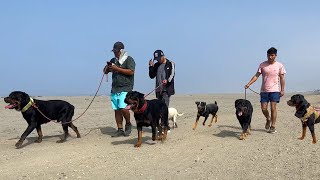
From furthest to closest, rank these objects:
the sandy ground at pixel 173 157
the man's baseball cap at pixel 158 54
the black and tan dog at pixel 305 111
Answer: the man's baseball cap at pixel 158 54 → the black and tan dog at pixel 305 111 → the sandy ground at pixel 173 157

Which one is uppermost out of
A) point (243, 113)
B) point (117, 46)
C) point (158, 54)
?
point (117, 46)

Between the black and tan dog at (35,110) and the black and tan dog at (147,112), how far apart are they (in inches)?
89.9

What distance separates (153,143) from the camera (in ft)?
28.2

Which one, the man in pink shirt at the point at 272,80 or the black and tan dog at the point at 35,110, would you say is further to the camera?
the man in pink shirt at the point at 272,80

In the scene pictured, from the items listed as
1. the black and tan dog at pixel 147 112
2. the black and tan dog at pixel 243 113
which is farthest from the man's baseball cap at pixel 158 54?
the black and tan dog at pixel 243 113

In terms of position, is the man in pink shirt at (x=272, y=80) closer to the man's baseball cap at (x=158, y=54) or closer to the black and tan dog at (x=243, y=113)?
the black and tan dog at (x=243, y=113)

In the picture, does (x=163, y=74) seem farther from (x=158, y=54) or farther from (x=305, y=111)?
(x=305, y=111)

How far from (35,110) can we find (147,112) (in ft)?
9.48

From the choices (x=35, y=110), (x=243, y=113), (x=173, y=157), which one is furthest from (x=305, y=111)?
(x=35, y=110)

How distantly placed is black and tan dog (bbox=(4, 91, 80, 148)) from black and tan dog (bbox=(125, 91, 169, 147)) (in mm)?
2284

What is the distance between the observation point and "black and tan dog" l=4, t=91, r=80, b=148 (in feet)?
28.7

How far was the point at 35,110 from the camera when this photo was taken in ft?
29.8

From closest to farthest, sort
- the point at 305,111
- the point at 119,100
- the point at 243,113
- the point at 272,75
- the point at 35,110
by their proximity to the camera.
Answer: the point at 305,111 < the point at 243,113 < the point at 35,110 < the point at 272,75 < the point at 119,100

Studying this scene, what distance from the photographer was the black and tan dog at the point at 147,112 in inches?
314
